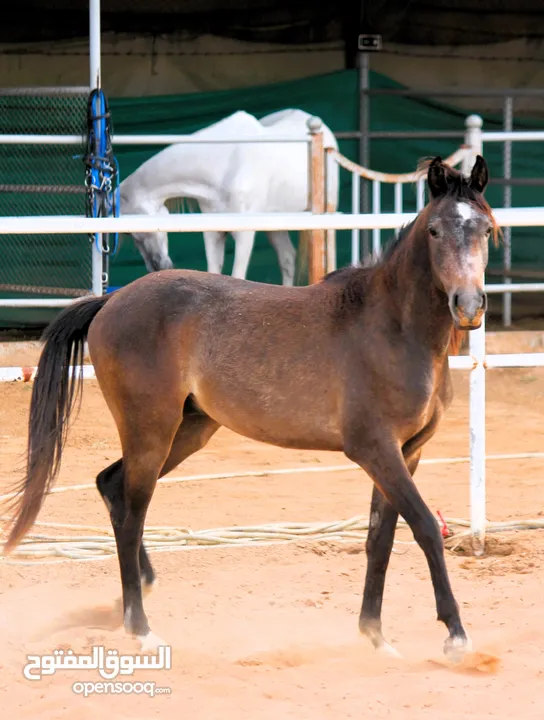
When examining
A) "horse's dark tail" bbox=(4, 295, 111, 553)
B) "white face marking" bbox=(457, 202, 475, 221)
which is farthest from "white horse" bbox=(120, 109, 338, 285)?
"white face marking" bbox=(457, 202, 475, 221)

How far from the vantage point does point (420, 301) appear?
3.56 metres

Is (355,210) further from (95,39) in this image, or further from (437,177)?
(437,177)

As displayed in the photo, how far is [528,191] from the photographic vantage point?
34.6ft

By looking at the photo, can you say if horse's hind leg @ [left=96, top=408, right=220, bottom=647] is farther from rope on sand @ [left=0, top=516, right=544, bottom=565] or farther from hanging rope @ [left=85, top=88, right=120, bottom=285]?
hanging rope @ [left=85, top=88, right=120, bottom=285]

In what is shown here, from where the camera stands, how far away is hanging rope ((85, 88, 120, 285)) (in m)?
8.16

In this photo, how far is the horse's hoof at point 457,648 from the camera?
3.41 meters

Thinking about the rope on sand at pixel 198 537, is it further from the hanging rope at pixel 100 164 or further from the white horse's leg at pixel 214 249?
the white horse's leg at pixel 214 249

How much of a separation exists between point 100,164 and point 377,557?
16.8 ft

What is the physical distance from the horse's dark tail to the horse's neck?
1068mm

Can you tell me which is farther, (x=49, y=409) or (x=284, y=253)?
(x=284, y=253)

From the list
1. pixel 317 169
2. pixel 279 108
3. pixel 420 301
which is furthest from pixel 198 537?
pixel 279 108

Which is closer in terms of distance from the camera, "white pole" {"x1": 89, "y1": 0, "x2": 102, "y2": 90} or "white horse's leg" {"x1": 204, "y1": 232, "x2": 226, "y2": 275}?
"white pole" {"x1": 89, "y1": 0, "x2": 102, "y2": 90}

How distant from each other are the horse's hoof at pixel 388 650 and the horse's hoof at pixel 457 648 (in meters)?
0.23

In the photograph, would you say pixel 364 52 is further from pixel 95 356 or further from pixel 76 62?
pixel 95 356
